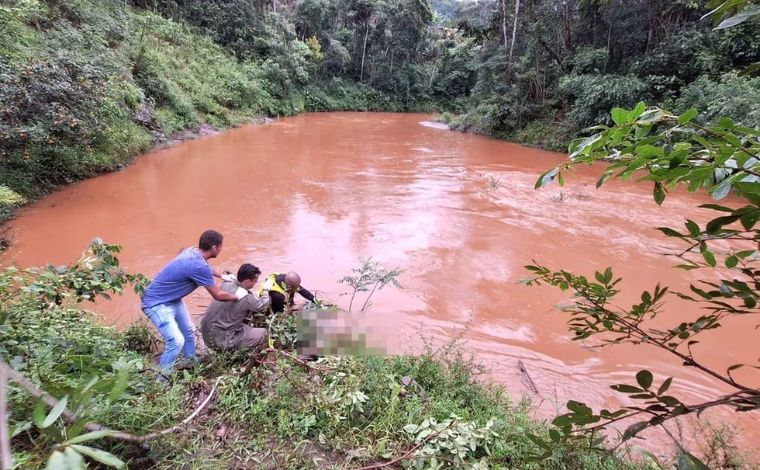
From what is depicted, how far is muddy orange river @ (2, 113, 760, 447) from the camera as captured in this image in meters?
4.44

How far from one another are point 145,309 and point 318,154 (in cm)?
1131

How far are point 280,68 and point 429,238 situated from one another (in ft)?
71.4

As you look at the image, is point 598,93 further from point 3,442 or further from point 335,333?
point 3,442

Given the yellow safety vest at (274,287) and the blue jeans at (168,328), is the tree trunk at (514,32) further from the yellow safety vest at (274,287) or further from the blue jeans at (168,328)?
the blue jeans at (168,328)

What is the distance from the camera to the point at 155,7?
69.8 ft

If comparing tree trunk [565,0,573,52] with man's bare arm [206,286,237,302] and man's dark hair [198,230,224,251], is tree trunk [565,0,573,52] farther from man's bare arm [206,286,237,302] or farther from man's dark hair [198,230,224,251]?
man's bare arm [206,286,237,302]

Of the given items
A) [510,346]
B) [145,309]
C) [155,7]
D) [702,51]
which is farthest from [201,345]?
[155,7]

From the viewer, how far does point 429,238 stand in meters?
7.47

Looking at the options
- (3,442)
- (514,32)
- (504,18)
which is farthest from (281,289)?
(504,18)

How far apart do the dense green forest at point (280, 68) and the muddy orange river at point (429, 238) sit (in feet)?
3.94

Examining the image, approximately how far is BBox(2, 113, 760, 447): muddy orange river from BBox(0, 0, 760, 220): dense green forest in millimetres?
1202

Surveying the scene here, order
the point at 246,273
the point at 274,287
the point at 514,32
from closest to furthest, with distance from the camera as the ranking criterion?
the point at 246,273, the point at 274,287, the point at 514,32

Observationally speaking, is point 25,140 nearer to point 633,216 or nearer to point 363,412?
point 363,412

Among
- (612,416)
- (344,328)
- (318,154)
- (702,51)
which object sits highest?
(702,51)
